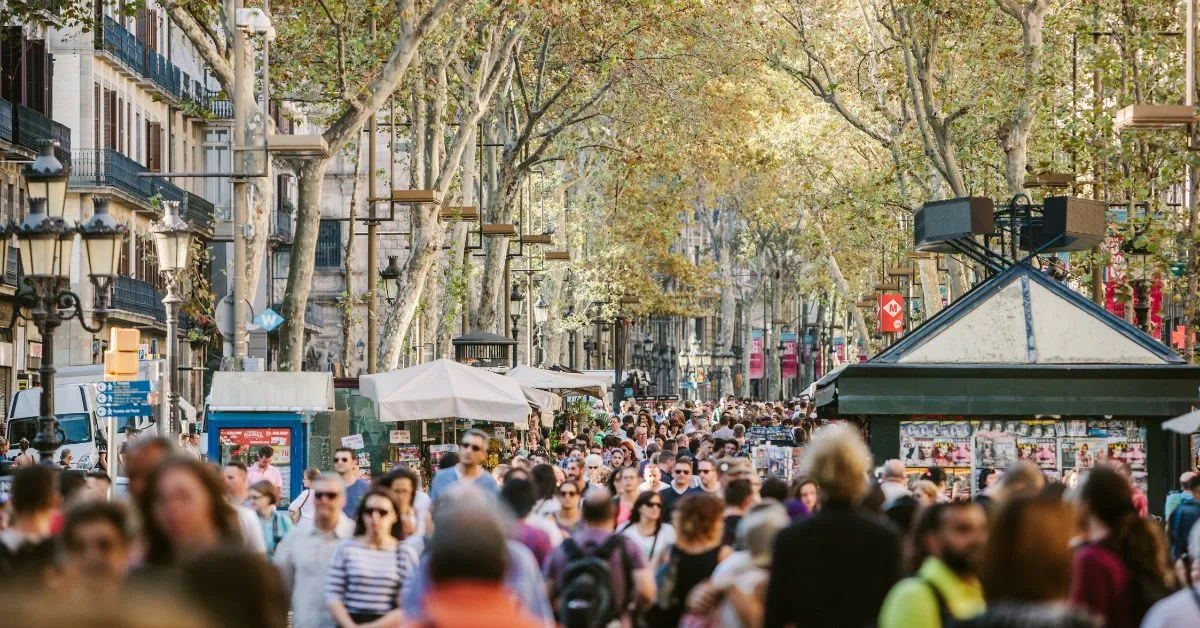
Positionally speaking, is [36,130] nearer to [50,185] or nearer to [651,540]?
[50,185]

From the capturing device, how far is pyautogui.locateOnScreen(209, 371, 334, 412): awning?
2098 centimetres

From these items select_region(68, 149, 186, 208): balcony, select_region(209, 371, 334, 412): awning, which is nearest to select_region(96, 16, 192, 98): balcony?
select_region(68, 149, 186, 208): balcony

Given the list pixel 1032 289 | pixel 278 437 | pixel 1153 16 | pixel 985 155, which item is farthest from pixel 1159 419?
pixel 985 155

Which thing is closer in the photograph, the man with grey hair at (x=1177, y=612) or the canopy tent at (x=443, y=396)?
the man with grey hair at (x=1177, y=612)

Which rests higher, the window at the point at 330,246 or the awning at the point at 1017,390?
the window at the point at 330,246

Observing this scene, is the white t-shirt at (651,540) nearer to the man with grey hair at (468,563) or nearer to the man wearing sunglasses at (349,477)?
the man with grey hair at (468,563)

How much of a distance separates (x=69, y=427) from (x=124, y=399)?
18.7 m

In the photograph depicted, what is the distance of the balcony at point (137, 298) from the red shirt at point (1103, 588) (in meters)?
38.6

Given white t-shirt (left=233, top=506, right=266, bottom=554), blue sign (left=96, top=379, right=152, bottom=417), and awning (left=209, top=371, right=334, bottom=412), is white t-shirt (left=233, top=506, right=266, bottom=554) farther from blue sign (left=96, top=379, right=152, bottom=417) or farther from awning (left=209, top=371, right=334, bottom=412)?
awning (left=209, top=371, right=334, bottom=412)

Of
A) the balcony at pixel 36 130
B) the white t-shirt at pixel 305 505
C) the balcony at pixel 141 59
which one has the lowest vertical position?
the white t-shirt at pixel 305 505

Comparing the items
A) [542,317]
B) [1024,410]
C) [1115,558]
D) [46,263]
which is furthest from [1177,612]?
[542,317]

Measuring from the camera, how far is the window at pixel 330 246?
70562 mm

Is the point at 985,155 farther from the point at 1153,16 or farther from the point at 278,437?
the point at 278,437

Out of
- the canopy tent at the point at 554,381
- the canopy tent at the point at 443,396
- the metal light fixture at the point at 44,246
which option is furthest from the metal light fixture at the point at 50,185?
the canopy tent at the point at 554,381
